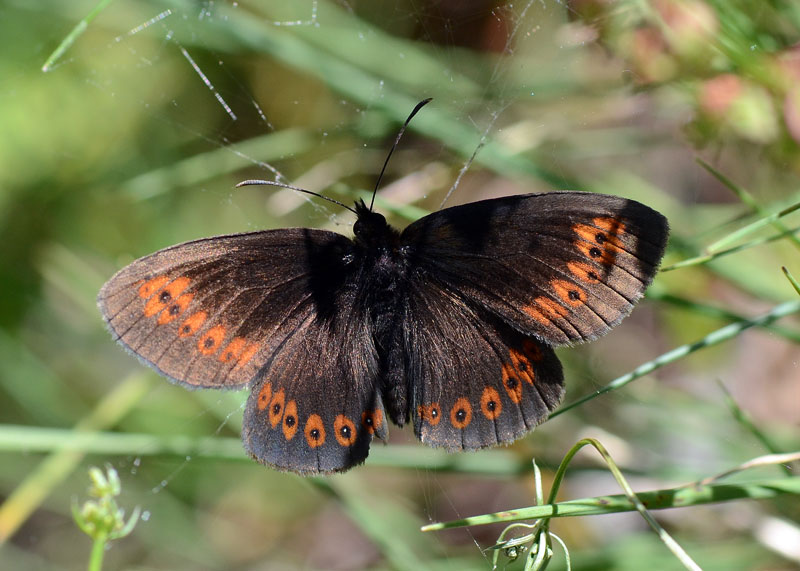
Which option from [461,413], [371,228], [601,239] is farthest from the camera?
[371,228]

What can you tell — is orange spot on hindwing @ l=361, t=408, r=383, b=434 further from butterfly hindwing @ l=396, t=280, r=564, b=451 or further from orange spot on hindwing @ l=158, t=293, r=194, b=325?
orange spot on hindwing @ l=158, t=293, r=194, b=325

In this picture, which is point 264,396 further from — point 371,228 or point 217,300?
point 371,228

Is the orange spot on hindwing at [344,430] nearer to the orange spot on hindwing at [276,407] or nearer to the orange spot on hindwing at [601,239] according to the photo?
the orange spot on hindwing at [276,407]

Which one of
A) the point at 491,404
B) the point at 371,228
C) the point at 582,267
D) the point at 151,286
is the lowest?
the point at 491,404

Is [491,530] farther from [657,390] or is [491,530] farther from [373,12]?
[373,12]

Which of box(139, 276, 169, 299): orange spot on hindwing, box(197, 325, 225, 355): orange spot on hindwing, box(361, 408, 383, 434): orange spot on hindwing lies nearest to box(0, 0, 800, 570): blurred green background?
box(361, 408, 383, 434): orange spot on hindwing

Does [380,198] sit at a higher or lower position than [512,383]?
higher

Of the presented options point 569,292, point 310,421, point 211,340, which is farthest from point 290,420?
point 569,292

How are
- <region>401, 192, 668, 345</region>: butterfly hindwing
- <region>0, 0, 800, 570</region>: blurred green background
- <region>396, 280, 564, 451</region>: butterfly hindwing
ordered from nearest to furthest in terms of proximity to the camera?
<region>401, 192, 668, 345</region>: butterfly hindwing, <region>396, 280, 564, 451</region>: butterfly hindwing, <region>0, 0, 800, 570</region>: blurred green background
